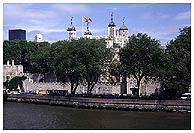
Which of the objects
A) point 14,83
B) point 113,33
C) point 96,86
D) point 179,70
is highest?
point 113,33

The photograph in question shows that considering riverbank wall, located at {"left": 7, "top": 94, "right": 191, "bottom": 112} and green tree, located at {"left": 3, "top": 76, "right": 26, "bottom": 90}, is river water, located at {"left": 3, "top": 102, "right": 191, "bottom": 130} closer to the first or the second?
riverbank wall, located at {"left": 7, "top": 94, "right": 191, "bottom": 112}

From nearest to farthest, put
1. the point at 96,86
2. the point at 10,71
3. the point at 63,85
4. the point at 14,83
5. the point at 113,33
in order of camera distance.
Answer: the point at 96,86
the point at 63,85
the point at 14,83
the point at 10,71
the point at 113,33

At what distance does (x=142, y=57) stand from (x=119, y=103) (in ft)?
33.0

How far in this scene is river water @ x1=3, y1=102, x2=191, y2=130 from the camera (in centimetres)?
4188

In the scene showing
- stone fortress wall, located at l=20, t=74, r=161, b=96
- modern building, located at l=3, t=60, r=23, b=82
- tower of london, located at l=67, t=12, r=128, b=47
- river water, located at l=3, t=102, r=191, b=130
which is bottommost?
river water, located at l=3, t=102, r=191, b=130

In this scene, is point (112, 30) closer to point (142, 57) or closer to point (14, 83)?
point (14, 83)

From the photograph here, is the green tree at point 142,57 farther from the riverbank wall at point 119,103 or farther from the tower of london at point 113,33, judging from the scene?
the tower of london at point 113,33

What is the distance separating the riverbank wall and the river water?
2.16m

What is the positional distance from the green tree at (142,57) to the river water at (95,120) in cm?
971

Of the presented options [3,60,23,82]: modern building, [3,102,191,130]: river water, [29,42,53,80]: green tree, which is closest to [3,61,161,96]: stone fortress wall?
[3,60,23,82]: modern building

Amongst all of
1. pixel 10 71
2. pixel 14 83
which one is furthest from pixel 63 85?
pixel 10 71

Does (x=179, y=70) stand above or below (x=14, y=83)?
above

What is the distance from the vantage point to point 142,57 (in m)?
61.3

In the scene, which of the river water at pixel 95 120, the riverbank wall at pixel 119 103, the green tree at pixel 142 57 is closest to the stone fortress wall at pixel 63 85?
the green tree at pixel 142 57
